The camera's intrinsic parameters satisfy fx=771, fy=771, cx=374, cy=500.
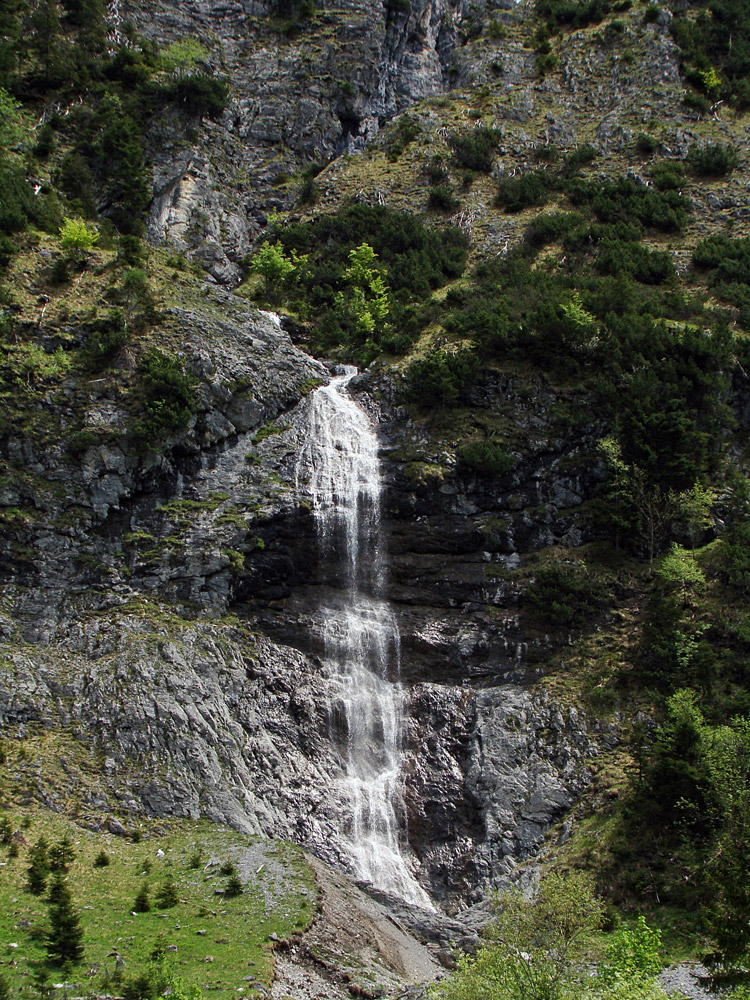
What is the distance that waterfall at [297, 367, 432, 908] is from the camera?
32000 mm

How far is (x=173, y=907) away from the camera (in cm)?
2408

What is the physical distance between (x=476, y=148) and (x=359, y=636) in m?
48.4

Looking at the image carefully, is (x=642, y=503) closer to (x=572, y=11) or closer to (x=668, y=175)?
(x=668, y=175)

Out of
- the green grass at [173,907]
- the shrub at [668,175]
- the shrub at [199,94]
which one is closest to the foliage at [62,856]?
the green grass at [173,907]

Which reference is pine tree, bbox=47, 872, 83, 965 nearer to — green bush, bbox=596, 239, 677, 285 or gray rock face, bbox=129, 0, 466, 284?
green bush, bbox=596, 239, 677, 285

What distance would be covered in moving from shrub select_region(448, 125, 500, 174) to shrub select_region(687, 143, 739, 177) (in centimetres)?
1650

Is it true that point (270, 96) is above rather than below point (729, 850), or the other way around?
above

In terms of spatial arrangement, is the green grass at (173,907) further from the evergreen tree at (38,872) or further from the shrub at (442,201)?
the shrub at (442,201)

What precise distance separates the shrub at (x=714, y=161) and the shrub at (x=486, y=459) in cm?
3666

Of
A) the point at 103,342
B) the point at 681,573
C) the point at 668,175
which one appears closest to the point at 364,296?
the point at 103,342

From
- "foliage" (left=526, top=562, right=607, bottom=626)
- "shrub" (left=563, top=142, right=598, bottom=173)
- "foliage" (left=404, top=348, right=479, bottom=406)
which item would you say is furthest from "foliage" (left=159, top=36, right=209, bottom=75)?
"foliage" (left=526, top=562, right=607, bottom=626)

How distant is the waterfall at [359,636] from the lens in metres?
32.0

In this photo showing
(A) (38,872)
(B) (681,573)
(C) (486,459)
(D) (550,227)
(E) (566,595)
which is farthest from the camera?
(D) (550,227)

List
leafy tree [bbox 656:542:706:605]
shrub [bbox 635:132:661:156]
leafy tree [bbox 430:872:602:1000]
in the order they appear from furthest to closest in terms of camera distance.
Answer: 1. shrub [bbox 635:132:661:156]
2. leafy tree [bbox 656:542:706:605]
3. leafy tree [bbox 430:872:602:1000]
